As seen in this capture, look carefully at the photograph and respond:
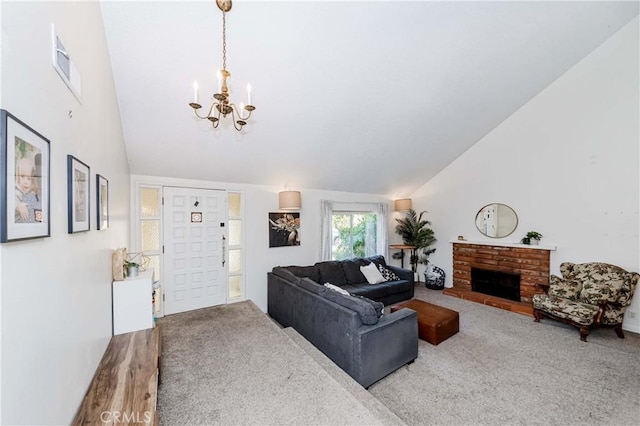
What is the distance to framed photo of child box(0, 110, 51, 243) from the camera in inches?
31.6

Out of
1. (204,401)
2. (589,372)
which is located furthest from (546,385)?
(204,401)

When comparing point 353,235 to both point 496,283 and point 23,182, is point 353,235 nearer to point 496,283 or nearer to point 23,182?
point 496,283

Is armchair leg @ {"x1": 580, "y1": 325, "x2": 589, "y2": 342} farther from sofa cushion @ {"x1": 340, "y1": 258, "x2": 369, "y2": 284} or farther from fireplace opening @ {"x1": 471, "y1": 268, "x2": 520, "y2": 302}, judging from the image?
sofa cushion @ {"x1": 340, "y1": 258, "x2": 369, "y2": 284}

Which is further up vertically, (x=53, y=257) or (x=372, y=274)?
(x=53, y=257)

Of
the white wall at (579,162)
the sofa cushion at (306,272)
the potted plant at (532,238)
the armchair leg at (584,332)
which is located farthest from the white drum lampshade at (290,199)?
the armchair leg at (584,332)

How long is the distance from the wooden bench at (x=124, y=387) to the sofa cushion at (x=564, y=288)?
503 centimetres

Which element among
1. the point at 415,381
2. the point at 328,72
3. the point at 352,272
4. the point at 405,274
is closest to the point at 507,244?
the point at 405,274

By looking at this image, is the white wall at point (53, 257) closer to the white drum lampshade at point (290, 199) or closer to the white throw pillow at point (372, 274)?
the white drum lampshade at point (290, 199)

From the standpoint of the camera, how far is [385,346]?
2.63 m

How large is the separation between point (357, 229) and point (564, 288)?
143 inches

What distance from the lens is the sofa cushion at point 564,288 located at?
382 cm

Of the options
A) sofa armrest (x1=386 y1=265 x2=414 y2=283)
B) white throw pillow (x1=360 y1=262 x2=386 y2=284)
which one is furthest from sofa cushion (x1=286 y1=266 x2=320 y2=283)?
sofa armrest (x1=386 y1=265 x2=414 y2=283)

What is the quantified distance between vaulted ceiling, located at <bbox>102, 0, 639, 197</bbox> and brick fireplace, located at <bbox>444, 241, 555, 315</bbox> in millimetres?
1996

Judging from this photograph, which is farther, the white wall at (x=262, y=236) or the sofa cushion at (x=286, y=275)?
the white wall at (x=262, y=236)
